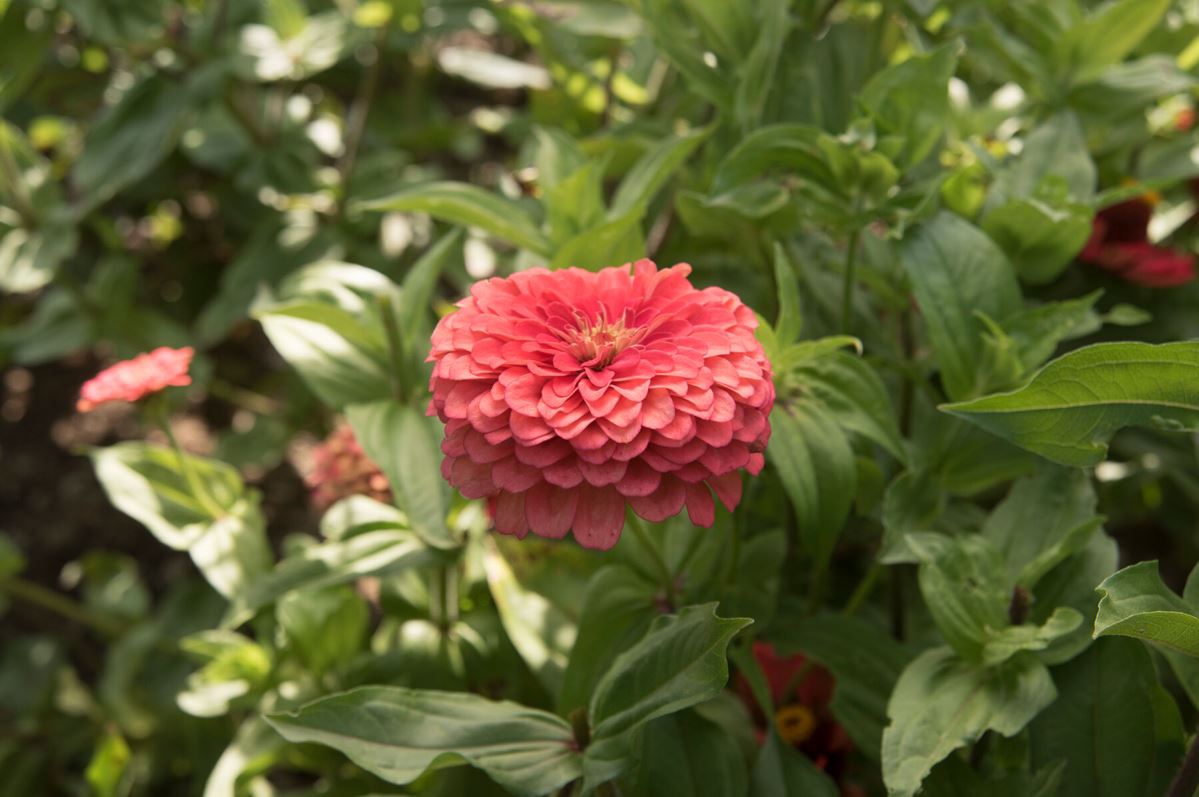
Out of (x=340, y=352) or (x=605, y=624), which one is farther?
(x=340, y=352)

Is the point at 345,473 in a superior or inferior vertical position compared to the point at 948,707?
inferior

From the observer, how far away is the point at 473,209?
2.72ft

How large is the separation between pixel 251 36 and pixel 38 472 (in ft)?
2.55

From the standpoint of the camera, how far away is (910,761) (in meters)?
0.64

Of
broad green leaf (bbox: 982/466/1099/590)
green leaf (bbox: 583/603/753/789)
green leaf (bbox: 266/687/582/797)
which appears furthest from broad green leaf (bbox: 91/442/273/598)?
broad green leaf (bbox: 982/466/1099/590)

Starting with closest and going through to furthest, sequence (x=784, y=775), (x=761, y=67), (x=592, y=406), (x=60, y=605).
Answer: (x=592, y=406)
(x=784, y=775)
(x=761, y=67)
(x=60, y=605)

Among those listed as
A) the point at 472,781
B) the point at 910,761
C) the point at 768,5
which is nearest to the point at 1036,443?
the point at 910,761

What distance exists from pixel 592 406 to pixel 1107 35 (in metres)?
0.72

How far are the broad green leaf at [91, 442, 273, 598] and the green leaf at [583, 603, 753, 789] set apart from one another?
15.2 inches

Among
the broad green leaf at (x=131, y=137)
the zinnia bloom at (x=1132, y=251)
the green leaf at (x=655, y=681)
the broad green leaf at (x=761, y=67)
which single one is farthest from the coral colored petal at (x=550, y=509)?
the broad green leaf at (x=131, y=137)

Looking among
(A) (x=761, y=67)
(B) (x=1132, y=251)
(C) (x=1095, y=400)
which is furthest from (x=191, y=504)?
(B) (x=1132, y=251)

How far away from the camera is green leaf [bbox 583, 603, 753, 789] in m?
0.62

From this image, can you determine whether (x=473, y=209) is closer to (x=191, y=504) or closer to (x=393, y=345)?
(x=393, y=345)

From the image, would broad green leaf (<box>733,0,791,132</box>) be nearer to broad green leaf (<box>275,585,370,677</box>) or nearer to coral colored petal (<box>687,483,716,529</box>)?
coral colored petal (<box>687,483,716,529</box>)
